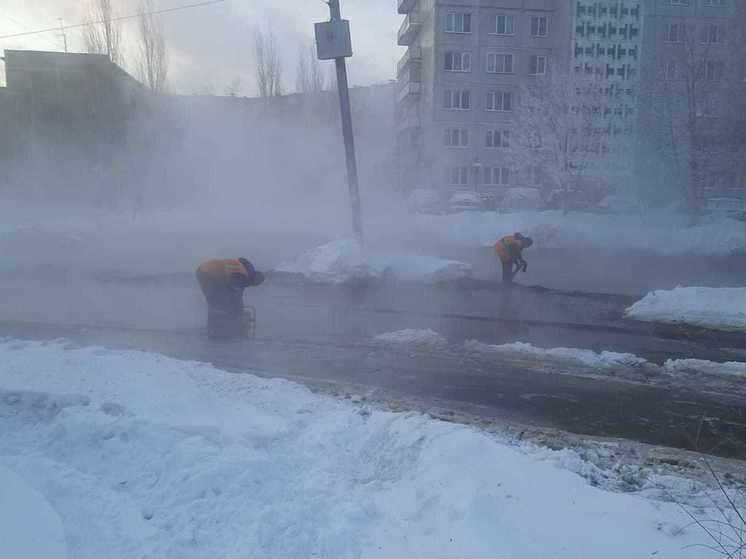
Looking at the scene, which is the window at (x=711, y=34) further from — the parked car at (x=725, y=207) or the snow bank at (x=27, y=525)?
the snow bank at (x=27, y=525)

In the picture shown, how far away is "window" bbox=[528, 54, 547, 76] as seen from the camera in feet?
82.4

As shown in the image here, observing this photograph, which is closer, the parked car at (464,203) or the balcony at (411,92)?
the parked car at (464,203)

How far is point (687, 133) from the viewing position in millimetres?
17062

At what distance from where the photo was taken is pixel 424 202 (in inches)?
782

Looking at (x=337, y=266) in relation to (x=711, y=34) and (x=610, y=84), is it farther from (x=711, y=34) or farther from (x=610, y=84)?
(x=610, y=84)

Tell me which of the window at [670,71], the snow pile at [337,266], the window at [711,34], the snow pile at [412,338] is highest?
the window at [711,34]

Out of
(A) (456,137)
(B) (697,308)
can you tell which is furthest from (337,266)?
(A) (456,137)

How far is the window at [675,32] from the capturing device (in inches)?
653

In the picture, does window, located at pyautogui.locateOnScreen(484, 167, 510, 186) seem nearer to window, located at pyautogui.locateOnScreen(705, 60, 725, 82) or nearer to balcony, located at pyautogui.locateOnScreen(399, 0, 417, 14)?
balcony, located at pyautogui.locateOnScreen(399, 0, 417, 14)

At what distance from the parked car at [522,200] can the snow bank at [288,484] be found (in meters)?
18.0

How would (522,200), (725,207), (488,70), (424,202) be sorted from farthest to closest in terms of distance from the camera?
(488,70) → (522,200) → (424,202) → (725,207)

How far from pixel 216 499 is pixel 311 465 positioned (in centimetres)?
53

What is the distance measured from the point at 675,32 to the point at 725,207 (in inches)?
212

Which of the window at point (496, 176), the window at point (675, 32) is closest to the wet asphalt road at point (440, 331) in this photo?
the window at point (675, 32)
